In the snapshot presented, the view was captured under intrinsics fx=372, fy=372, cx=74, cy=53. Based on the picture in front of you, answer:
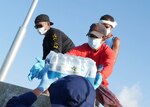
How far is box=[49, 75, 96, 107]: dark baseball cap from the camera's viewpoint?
6.79 feet

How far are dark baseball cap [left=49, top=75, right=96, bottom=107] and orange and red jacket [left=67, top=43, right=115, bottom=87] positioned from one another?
216 centimetres

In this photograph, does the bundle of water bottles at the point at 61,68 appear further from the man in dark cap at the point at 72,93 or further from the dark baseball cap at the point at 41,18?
the dark baseball cap at the point at 41,18

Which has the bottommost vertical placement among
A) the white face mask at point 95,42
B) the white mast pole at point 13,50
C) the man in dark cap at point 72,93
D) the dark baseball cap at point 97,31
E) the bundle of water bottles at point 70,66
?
the white mast pole at point 13,50

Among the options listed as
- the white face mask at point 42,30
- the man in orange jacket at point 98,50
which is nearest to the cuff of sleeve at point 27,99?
the man in orange jacket at point 98,50

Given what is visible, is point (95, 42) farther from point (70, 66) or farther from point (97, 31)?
point (70, 66)

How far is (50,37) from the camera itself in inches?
205

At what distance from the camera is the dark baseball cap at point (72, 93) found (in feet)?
6.79

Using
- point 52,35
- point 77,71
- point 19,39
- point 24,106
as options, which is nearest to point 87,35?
point 52,35

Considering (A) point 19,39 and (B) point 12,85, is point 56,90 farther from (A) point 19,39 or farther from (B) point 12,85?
(A) point 19,39

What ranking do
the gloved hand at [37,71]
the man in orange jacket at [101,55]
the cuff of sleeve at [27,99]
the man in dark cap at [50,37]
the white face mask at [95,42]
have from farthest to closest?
the man in dark cap at [50,37]
the white face mask at [95,42]
the man in orange jacket at [101,55]
the gloved hand at [37,71]
the cuff of sleeve at [27,99]

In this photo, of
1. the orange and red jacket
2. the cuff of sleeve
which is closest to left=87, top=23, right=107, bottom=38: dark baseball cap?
the orange and red jacket

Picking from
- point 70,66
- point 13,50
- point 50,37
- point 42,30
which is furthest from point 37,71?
point 13,50

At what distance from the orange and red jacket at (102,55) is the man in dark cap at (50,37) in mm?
432

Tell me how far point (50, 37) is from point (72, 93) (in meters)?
3.18
